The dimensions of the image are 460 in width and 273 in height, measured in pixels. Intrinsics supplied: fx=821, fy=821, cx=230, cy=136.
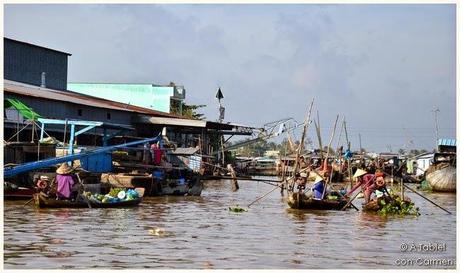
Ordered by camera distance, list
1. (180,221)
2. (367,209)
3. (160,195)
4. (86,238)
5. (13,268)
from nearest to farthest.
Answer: (13,268)
(86,238)
(180,221)
(367,209)
(160,195)

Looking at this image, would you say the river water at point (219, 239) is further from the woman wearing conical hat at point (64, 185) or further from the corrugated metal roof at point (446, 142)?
the corrugated metal roof at point (446, 142)

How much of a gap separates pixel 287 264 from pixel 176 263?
1.31 meters

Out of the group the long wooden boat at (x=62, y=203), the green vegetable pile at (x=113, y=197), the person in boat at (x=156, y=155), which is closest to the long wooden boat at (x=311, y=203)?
the green vegetable pile at (x=113, y=197)

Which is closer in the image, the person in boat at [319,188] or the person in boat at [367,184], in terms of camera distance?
the person in boat at [367,184]

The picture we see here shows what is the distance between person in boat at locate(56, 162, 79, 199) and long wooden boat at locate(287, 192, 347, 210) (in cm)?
454

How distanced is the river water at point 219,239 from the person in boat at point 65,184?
36 cm

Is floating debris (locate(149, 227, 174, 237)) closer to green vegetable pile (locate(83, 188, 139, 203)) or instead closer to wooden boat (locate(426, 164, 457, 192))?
green vegetable pile (locate(83, 188, 139, 203))

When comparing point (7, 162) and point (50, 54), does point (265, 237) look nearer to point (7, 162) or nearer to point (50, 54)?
point (7, 162)

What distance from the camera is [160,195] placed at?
2112cm

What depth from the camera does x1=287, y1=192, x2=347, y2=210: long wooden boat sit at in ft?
55.6

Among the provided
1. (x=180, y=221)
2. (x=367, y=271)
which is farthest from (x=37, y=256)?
(x=180, y=221)

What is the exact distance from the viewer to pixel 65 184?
50.9 feet

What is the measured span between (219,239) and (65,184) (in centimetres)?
457

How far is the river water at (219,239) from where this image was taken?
971 centimetres
